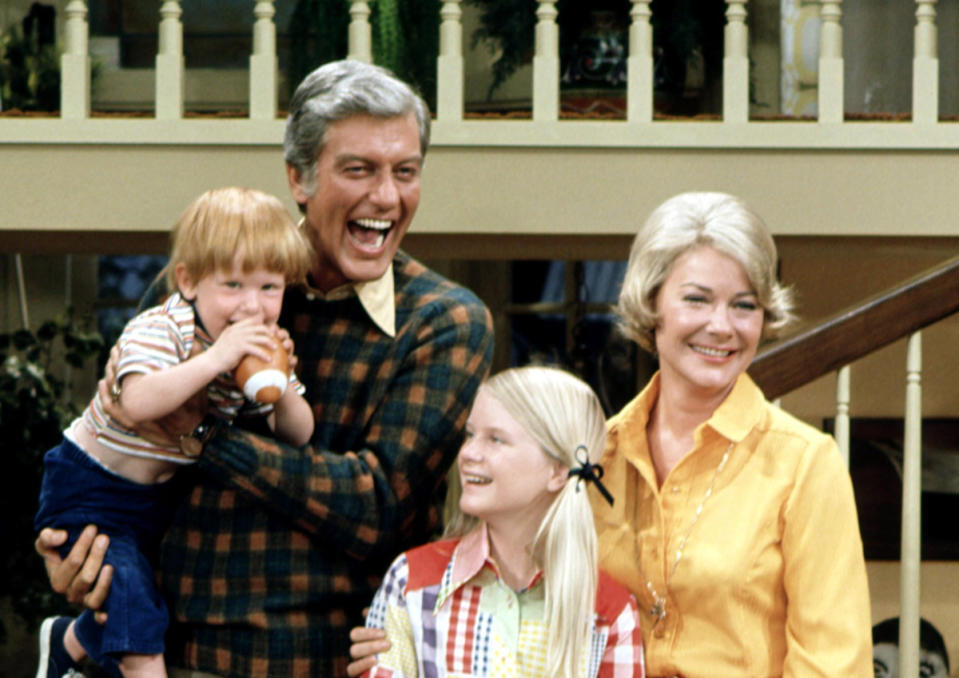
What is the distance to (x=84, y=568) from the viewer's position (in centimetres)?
194

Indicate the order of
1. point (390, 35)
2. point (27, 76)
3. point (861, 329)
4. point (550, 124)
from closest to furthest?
point (861, 329)
point (550, 124)
point (390, 35)
point (27, 76)

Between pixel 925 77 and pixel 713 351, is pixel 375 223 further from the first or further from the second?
pixel 925 77

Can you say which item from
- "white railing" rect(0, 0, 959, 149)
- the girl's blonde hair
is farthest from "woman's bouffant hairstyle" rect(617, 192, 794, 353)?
→ "white railing" rect(0, 0, 959, 149)

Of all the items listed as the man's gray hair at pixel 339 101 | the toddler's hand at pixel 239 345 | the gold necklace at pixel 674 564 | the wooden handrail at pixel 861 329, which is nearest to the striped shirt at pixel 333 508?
the toddler's hand at pixel 239 345

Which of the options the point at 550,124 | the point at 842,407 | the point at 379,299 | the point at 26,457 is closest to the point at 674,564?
the point at 379,299

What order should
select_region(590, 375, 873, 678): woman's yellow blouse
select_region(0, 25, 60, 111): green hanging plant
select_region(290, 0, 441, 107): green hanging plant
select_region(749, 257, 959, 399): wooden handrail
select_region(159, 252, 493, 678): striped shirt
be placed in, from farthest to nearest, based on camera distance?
select_region(0, 25, 60, 111): green hanging plant, select_region(290, 0, 441, 107): green hanging plant, select_region(749, 257, 959, 399): wooden handrail, select_region(159, 252, 493, 678): striped shirt, select_region(590, 375, 873, 678): woman's yellow blouse

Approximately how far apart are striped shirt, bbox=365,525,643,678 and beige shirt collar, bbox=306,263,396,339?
34cm

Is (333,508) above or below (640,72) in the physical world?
below

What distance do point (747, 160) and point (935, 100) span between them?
62cm

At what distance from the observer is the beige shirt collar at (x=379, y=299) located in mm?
2035

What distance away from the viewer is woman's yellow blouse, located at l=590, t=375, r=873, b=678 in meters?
1.81

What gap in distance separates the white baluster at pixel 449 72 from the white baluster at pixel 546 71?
0.78ft

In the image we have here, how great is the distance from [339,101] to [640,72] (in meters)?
2.50

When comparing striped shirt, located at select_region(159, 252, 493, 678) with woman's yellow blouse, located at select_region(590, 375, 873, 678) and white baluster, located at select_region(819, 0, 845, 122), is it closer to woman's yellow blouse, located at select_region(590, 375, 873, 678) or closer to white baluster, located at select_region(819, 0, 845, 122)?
woman's yellow blouse, located at select_region(590, 375, 873, 678)
